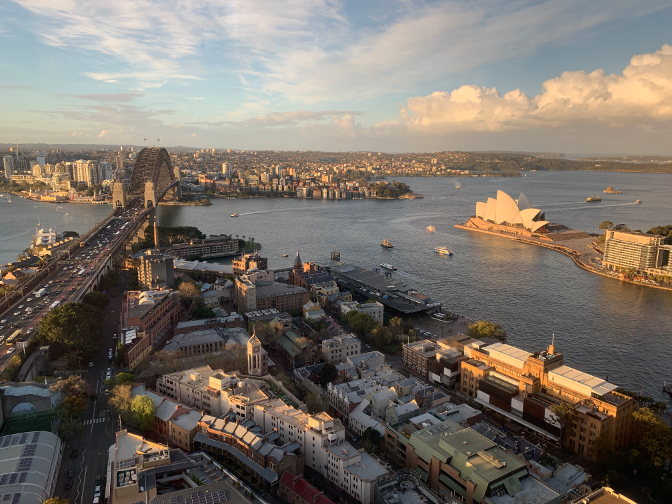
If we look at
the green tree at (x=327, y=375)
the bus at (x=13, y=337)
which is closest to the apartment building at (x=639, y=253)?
the green tree at (x=327, y=375)

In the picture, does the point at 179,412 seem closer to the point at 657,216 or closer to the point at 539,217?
the point at 539,217

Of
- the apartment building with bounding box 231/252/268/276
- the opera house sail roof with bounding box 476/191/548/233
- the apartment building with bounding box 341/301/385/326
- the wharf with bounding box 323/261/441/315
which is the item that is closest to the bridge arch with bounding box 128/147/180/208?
the apartment building with bounding box 231/252/268/276

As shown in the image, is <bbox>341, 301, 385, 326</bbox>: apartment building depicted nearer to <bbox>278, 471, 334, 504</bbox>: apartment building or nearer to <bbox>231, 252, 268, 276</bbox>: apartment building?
<bbox>231, 252, 268, 276</bbox>: apartment building

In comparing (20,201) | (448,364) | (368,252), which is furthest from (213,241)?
(20,201)

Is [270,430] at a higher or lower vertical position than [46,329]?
lower

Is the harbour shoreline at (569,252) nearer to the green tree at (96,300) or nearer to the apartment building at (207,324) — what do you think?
the apartment building at (207,324)
